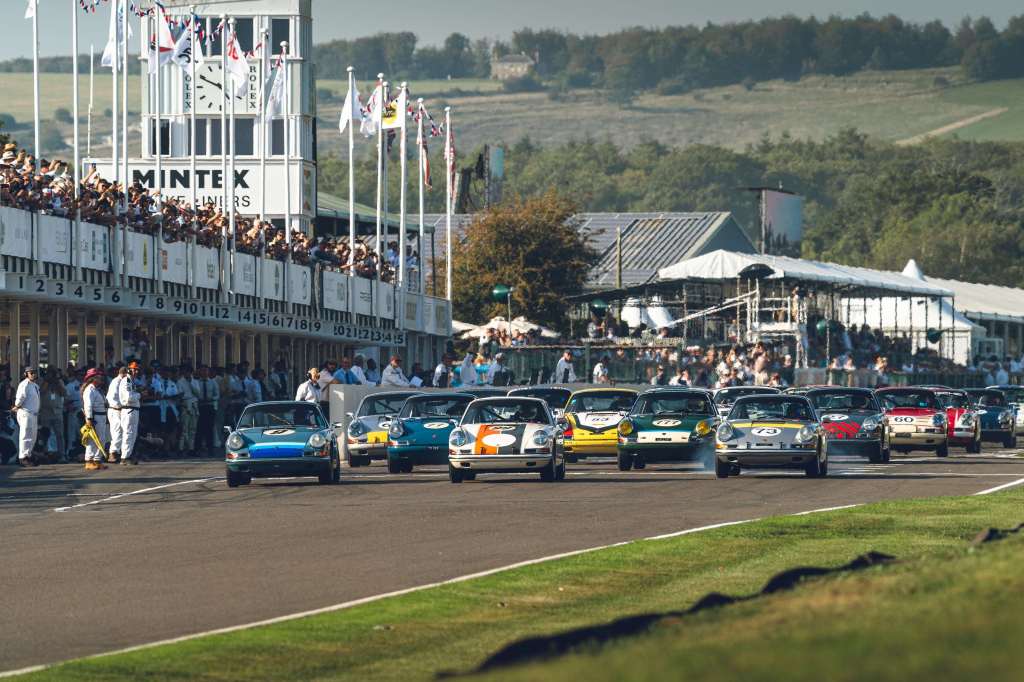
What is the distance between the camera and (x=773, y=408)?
31.3 metres


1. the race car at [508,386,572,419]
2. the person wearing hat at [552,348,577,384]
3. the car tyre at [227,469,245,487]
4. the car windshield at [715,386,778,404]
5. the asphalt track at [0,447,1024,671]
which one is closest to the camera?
the asphalt track at [0,447,1024,671]

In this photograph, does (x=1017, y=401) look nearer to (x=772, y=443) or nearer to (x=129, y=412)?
(x=772, y=443)

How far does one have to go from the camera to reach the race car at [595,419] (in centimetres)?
3550

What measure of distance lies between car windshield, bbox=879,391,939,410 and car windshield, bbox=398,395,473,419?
32.7 feet

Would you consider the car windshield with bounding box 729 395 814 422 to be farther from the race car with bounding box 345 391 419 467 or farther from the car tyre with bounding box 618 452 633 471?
the race car with bounding box 345 391 419 467

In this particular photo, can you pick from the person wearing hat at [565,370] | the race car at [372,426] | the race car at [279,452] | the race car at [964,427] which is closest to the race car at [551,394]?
the race car at [372,426]

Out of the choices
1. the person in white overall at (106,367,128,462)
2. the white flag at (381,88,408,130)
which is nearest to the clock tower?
the white flag at (381,88,408,130)

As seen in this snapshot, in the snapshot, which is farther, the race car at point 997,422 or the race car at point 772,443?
the race car at point 997,422

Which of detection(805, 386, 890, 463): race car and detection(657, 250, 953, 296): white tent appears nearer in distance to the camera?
detection(805, 386, 890, 463): race car

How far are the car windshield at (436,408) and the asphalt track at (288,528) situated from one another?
117 centimetres

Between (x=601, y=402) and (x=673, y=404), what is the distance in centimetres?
330

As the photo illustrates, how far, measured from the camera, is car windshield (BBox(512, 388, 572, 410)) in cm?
3869

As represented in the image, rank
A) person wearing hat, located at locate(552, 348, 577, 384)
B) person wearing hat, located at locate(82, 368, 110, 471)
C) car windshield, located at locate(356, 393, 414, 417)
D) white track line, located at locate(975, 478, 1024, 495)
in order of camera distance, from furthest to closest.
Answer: person wearing hat, located at locate(552, 348, 577, 384) < car windshield, located at locate(356, 393, 414, 417) < person wearing hat, located at locate(82, 368, 110, 471) < white track line, located at locate(975, 478, 1024, 495)

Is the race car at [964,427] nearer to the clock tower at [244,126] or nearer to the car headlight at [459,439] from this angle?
the car headlight at [459,439]
